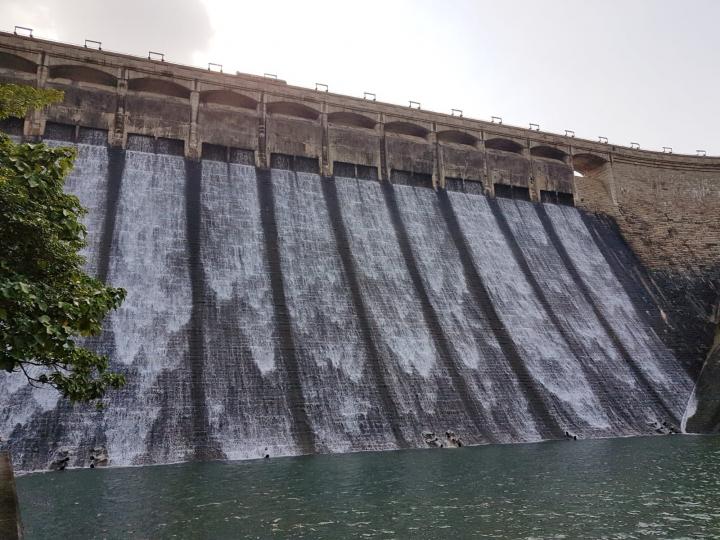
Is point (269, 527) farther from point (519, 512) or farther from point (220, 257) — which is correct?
point (220, 257)

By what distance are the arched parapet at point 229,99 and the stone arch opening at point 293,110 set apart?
125 cm

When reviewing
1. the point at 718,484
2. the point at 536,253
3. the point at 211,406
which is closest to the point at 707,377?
the point at 536,253

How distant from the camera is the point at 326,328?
25.6 metres

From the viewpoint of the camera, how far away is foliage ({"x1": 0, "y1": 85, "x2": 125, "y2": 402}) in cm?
632

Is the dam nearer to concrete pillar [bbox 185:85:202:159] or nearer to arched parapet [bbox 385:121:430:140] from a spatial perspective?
concrete pillar [bbox 185:85:202:159]

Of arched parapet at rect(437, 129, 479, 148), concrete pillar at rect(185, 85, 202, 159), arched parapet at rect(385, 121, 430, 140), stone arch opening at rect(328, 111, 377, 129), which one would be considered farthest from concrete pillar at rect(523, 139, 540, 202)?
concrete pillar at rect(185, 85, 202, 159)

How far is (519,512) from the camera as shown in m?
11.8

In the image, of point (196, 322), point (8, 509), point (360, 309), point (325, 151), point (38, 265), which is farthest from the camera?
point (325, 151)

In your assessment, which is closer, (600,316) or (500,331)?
(500,331)

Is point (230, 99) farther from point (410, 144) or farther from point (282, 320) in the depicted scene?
point (282, 320)

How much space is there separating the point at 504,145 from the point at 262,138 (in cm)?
1960

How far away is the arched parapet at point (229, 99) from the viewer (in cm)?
3444

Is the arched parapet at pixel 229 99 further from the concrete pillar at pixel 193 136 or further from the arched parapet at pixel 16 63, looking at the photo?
the arched parapet at pixel 16 63

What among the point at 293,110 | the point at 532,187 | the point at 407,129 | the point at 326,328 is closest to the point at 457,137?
the point at 407,129
